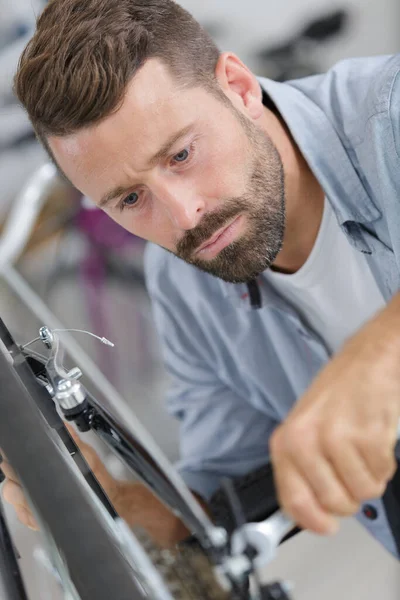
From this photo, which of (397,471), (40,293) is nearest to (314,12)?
(40,293)

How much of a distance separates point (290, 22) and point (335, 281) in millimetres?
873

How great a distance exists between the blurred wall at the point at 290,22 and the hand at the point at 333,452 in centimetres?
119

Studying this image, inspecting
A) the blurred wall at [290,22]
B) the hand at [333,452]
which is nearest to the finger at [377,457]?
the hand at [333,452]

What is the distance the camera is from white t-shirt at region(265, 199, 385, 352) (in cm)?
88

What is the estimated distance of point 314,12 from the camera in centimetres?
154

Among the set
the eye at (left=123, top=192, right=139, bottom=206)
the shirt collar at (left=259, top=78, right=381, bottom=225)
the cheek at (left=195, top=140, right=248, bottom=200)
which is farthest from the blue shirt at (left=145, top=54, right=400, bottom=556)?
the eye at (left=123, top=192, right=139, bottom=206)

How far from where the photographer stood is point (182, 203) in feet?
2.34

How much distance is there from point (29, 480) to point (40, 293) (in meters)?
1.05

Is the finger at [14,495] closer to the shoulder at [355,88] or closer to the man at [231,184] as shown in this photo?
the man at [231,184]

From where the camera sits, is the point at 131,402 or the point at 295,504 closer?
the point at 295,504

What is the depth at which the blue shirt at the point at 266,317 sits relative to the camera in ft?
2.65

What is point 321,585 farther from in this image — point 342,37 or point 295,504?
point 342,37

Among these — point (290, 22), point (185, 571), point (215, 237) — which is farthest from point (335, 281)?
point (290, 22)

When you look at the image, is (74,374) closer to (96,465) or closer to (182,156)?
(96,465)
